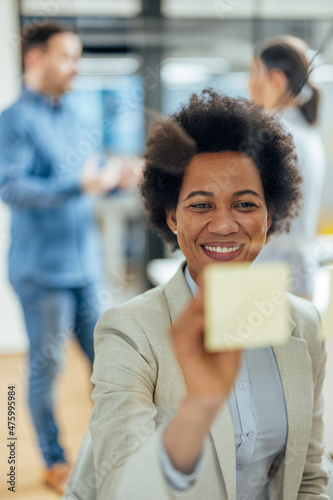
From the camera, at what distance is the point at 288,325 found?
2.10 feet

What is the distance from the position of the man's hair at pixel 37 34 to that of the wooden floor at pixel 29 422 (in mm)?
736

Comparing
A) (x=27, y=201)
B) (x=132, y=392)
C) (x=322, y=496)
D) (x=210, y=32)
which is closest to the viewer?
(x=132, y=392)

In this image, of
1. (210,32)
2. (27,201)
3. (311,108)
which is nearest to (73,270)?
(27,201)

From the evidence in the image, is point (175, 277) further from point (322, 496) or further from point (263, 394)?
point (322, 496)

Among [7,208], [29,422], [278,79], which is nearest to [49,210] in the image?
[7,208]

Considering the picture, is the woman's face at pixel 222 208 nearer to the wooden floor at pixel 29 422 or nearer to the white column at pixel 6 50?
the wooden floor at pixel 29 422

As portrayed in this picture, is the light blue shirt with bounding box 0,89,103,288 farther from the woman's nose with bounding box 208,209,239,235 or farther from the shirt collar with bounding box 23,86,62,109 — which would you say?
the woman's nose with bounding box 208,209,239,235

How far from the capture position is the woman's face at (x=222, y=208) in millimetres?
604

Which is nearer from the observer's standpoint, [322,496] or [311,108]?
[322,496]

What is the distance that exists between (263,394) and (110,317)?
0.22m

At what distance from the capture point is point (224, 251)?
60 centimetres

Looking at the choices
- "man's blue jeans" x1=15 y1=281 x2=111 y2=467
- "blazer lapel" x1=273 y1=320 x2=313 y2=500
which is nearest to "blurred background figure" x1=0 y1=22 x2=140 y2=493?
"man's blue jeans" x1=15 y1=281 x2=111 y2=467

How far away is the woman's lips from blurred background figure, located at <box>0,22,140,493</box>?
1.16ft

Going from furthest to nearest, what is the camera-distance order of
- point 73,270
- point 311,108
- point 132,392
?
point 73,270
point 311,108
point 132,392
